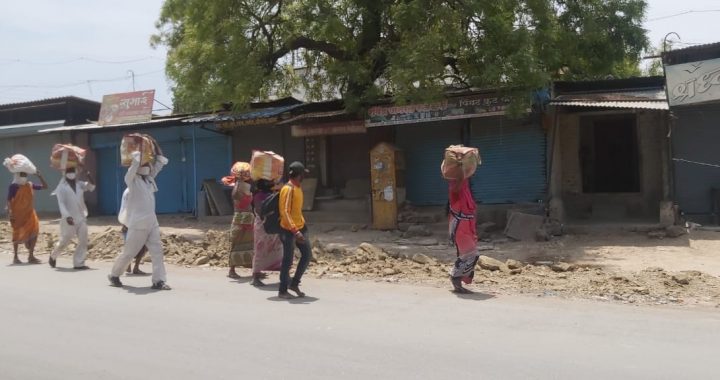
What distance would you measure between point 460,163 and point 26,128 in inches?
731

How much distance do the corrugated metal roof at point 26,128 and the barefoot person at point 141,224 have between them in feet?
46.7

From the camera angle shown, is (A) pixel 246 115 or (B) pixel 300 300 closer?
(B) pixel 300 300

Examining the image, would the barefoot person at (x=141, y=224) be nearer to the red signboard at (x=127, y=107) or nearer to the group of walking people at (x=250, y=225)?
the group of walking people at (x=250, y=225)

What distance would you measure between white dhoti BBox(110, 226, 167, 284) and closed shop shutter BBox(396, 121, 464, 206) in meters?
7.87

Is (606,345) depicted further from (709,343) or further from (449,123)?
(449,123)

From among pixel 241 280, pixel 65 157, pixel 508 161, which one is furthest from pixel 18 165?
pixel 508 161

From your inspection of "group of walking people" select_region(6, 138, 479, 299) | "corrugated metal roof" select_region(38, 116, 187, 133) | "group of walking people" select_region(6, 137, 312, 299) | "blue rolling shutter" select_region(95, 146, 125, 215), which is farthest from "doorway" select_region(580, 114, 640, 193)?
"blue rolling shutter" select_region(95, 146, 125, 215)

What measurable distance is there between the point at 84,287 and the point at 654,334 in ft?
22.0

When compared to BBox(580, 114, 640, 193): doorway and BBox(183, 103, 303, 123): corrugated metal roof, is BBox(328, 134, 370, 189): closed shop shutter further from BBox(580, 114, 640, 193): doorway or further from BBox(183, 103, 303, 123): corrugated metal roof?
BBox(580, 114, 640, 193): doorway

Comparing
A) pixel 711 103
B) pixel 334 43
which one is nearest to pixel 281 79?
pixel 334 43

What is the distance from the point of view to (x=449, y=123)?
14328 millimetres

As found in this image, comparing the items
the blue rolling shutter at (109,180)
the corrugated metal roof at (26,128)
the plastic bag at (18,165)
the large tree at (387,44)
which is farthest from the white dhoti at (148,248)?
the corrugated metal roof at (26,128)

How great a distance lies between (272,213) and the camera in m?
7.08

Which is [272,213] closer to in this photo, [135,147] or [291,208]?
[291,208]
